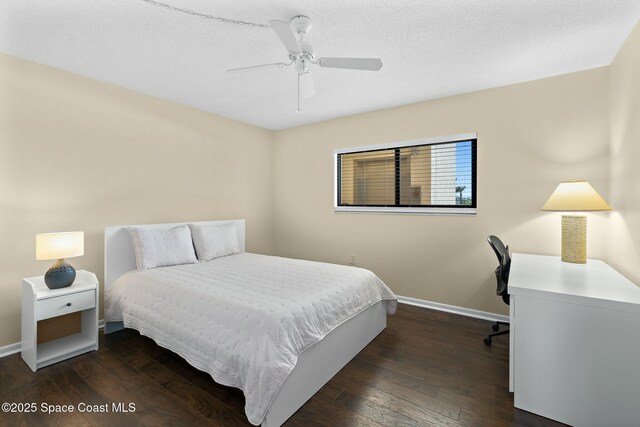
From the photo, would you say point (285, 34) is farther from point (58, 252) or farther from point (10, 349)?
point (10, 349)

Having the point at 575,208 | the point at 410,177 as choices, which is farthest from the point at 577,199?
the point at 410,177

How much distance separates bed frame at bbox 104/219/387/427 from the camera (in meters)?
1.71

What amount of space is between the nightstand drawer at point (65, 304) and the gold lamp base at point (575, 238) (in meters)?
4.02

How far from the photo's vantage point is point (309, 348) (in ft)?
6.23

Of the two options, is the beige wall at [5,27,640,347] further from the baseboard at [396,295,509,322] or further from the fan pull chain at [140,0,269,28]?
the fan pull chain at [140,0,269,28]

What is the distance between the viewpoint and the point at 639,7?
1833mm

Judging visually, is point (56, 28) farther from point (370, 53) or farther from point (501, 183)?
point (501, 183)

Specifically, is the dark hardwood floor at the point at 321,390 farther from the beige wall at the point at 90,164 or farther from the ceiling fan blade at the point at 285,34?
the ceiling fan blade at the point at 285,34

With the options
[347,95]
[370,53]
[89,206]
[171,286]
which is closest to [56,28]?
[89,206]

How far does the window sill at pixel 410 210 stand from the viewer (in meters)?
3.27

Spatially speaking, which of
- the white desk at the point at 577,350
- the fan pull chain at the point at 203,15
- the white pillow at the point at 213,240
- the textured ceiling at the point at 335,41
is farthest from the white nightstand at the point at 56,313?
the white desk at the point at 577,350

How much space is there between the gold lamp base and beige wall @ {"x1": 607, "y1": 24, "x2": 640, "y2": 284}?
21 cm

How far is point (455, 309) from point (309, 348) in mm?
2171

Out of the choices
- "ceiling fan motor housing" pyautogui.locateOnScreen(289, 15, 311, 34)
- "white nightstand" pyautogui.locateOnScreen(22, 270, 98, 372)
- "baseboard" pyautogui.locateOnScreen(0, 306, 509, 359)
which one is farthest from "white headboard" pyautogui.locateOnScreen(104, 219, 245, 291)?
"ceiling fan motor housing" pyautogui.locateOnScreen(289, 15, 311, 34)
